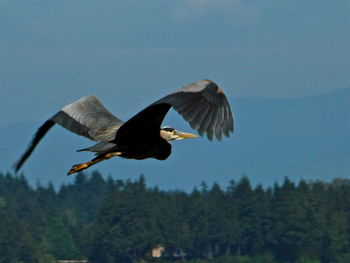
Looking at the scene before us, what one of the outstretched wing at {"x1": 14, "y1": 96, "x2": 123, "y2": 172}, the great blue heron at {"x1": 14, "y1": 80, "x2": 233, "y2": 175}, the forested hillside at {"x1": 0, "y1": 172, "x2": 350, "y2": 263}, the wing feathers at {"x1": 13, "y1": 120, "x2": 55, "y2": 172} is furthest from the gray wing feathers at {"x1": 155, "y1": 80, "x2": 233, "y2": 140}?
the forested hillside at {"x1": 0, "y1": 172, "x2": 350, "y2": 263}

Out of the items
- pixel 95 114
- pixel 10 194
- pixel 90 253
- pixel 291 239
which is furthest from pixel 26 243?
pixel 95 114

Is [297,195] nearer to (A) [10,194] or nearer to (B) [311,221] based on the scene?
(B) [311,221]

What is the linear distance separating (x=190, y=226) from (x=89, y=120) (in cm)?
11137

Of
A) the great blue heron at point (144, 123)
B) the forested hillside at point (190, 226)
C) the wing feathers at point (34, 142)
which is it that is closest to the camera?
the great blue heron at point (144, 123)

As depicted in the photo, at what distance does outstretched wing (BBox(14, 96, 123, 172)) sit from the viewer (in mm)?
14430

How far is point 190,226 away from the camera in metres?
126

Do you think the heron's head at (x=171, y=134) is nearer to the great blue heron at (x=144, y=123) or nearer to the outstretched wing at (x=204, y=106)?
the great blue heron at (x=144, y=123)

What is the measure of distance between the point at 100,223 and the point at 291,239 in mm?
22087

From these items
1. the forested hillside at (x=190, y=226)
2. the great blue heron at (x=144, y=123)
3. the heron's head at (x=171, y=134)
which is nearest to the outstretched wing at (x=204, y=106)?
the great blue heron at (x=144, y=123)

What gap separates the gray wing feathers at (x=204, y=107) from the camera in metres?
11.5

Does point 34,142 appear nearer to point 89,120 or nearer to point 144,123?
point 144,123

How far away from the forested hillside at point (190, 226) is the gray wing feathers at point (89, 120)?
93969mm

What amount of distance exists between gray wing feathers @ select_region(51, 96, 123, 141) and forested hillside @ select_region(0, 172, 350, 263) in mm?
93969

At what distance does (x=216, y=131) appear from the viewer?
11.5 meters
